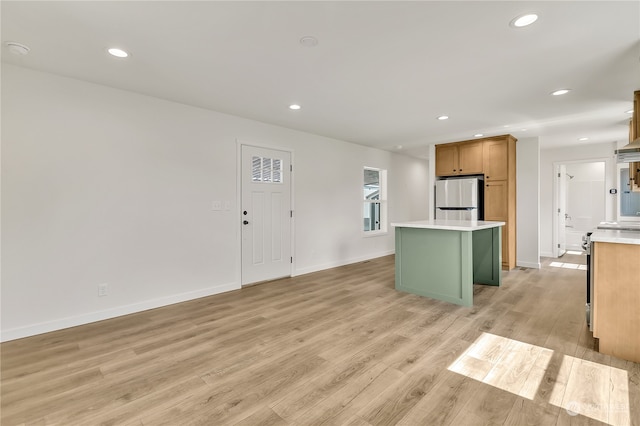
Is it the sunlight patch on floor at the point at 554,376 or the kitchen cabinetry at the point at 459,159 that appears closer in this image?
the sunlight patch on floor at the point at 554,376

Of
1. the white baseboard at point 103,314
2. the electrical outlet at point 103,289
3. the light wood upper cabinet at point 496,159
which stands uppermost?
the light wood upper cabinet at point 496,159

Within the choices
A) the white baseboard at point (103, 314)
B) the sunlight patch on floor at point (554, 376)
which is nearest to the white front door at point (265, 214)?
the white baseboard at point (103, 314)

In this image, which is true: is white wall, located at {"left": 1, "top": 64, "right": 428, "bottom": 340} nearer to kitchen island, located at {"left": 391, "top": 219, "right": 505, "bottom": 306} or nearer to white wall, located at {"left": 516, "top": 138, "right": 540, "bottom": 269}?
kitchen island, located at {"left": 391, "top": 219, "right": 505, "bottom": 306}

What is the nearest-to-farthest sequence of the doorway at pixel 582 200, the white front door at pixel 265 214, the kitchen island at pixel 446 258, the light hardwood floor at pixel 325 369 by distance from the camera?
the light hardwood floor at pixel 325 369
the kitchen island at pixel 446 258
the white front door at pixel 265 214
the doorway at pixel 582 200

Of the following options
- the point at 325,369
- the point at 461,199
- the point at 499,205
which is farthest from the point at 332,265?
the point at 325,369

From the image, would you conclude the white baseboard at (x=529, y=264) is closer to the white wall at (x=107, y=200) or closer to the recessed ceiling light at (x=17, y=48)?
the white wall at (x=107, y=200)

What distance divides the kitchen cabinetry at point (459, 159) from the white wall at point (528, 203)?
80cm

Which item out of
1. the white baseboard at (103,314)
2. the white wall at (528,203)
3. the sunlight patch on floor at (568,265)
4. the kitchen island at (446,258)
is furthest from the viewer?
the sunlight patch on floor at (568,265)

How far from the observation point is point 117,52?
2.41 m

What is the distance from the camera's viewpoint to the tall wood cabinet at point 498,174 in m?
5.19

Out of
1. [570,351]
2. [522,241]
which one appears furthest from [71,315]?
[522,241]

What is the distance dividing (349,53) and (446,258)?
8.30 ft

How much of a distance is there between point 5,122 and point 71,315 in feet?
6.12

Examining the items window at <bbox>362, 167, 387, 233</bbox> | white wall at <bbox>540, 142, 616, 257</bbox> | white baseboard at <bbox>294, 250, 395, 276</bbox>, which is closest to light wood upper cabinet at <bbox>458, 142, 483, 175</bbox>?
window at <bbox>362, 167, 387, 233</bbox>
